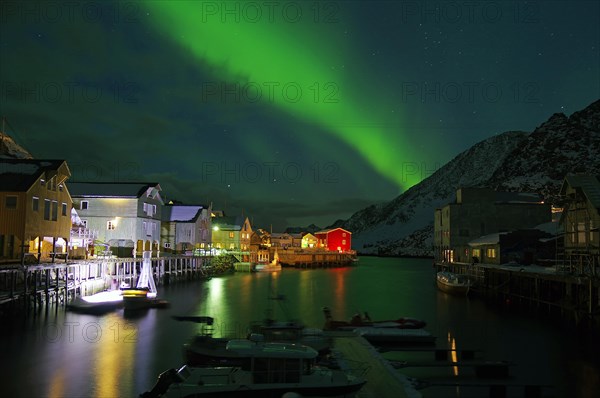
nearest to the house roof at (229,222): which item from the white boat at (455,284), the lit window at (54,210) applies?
the white boat at (455,284)

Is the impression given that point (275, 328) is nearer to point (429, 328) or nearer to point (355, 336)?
point (355, 336)

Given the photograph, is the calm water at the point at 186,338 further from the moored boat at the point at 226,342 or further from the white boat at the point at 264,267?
the white boat at the point at 264,267

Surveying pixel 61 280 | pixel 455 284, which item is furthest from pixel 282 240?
pixel 61 280

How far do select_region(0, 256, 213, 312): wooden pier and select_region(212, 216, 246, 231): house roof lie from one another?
45.7 meters

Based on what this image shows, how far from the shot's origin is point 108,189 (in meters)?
74.6

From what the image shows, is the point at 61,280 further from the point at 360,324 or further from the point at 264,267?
the point at 264,267

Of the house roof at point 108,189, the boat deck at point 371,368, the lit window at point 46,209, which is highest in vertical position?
the house roof at point 108,189

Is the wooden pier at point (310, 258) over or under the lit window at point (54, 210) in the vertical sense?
under

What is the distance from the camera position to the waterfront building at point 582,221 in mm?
45312

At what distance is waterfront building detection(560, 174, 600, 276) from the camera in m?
45.3

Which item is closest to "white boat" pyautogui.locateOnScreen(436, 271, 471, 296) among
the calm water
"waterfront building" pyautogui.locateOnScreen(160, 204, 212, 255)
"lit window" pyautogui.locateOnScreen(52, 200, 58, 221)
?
the calm water

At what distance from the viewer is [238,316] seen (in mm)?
49344

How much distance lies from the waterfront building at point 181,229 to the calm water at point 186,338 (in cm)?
3235

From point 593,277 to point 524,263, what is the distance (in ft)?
96.4
